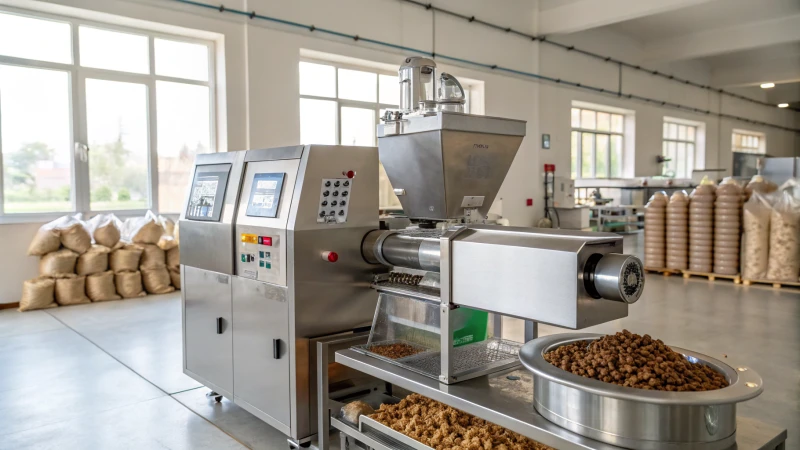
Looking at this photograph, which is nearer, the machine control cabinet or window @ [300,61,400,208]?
the machine control cabinet

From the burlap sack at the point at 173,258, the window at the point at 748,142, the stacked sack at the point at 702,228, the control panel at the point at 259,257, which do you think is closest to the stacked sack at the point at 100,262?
the burlap sack at the point at 173,258

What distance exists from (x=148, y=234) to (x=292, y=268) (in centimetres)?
395

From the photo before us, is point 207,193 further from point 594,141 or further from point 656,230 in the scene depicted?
point 594,141

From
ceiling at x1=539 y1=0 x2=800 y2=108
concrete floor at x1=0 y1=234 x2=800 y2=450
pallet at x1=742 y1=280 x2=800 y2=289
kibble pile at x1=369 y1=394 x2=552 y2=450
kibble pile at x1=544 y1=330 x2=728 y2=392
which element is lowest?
concrete floor at x1=0 y1=234 x2=800 y2=450

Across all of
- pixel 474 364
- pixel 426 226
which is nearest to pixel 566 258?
pixel 474 364

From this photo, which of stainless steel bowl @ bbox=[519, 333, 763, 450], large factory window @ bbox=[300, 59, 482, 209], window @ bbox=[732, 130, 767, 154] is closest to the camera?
stainless steel bowl @ bbox=[519, 333, 763, 450]

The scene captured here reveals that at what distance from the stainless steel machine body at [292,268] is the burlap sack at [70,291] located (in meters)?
3.29

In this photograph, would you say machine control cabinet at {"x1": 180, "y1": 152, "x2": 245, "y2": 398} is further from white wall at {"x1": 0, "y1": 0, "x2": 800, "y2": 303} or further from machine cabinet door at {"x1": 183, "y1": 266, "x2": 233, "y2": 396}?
white wall at {"x1": 0, "y1": 0, "x2": 800, "y2": 303}

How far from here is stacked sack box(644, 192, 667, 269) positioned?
643 centimetres

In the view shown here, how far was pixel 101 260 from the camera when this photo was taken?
5168 mm

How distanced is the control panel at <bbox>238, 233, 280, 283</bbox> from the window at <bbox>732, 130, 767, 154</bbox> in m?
16.5

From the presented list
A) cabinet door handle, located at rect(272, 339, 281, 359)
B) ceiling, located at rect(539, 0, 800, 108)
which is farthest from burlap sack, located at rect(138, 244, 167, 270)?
ceiling, located at rect(539, 0, 800, 108)

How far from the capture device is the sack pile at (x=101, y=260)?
4.95 m

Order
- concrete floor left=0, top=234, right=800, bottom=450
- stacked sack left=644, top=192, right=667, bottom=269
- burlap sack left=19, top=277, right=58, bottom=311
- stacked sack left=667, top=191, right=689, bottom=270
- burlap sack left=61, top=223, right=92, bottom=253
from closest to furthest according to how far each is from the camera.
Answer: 1. concrete floor left=0, top=234, right=800, bottom=450
2. burlap sack left=19, top=277, right=58, bottom=311
3. burlap sack left=61, top=223, right=92, bottom=253
4. stacked sack left=667, top=191, right=689, bottom=270
5. stacked sack left=644, top=192, right=667, bottom=269
